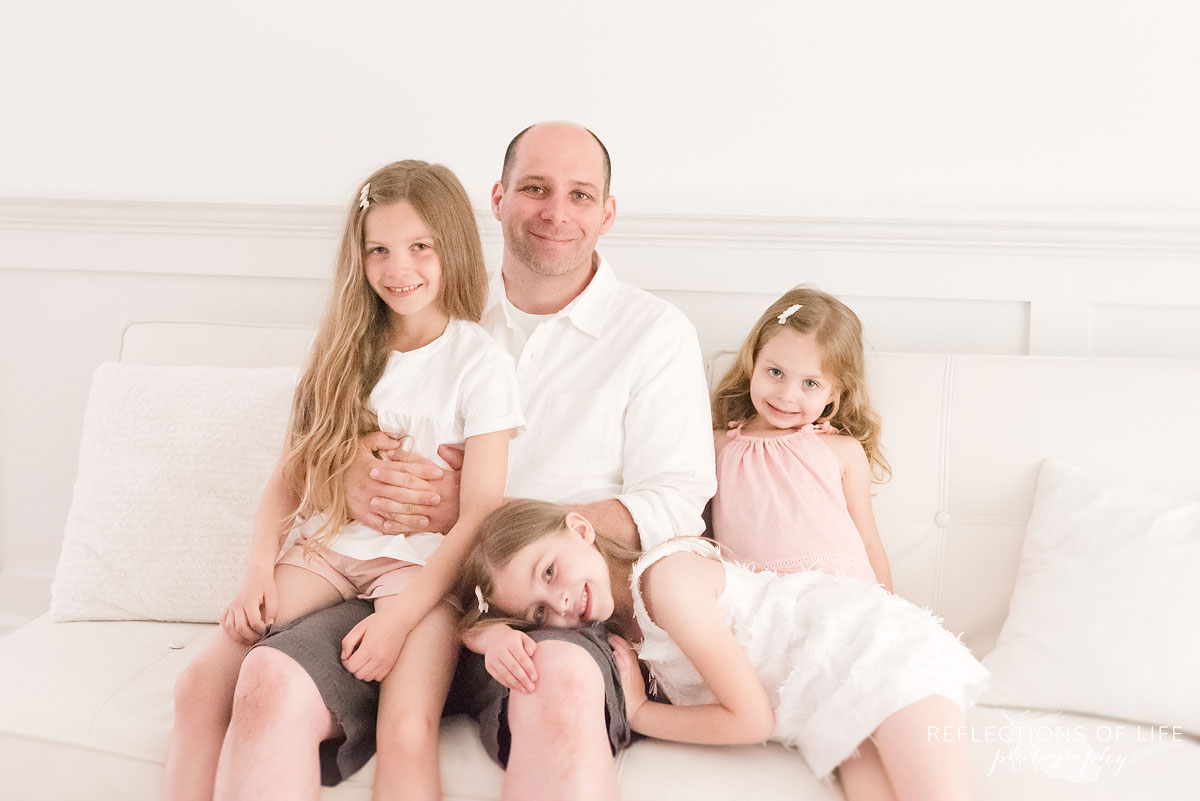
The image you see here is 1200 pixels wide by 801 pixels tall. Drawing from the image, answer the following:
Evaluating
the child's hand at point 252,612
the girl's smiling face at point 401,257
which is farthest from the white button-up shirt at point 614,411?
the child's hand at point 252,612

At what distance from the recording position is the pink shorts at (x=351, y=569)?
1.51 meters

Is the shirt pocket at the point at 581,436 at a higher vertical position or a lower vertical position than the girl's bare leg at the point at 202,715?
higher

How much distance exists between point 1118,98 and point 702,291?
0.95m

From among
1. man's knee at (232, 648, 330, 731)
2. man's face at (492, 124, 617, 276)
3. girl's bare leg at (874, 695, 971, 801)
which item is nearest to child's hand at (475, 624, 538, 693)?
man's knee at (232, 648, 330, 731)

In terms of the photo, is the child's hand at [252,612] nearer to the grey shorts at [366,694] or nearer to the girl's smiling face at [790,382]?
the grey shorts at [366,694]

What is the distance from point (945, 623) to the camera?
1.67 m

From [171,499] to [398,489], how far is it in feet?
1.68

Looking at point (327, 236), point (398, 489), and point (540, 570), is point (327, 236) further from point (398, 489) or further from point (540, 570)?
point (540, 570)

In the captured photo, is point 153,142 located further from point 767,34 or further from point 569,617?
point 569,617

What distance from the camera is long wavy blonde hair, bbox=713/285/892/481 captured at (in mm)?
1711

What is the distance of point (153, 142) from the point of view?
2297 mm

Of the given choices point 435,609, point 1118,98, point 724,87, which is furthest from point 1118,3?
point 435,609

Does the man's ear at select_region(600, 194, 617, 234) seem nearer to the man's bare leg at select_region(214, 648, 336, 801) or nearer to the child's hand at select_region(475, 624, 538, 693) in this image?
the child's hand at select_region(475, 624, 538, 693)

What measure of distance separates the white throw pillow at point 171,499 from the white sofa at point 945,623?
2.4 inches
